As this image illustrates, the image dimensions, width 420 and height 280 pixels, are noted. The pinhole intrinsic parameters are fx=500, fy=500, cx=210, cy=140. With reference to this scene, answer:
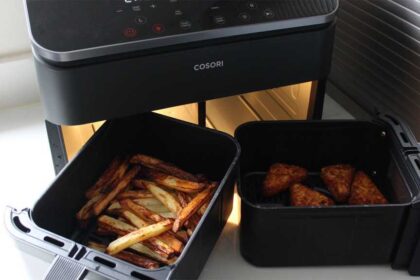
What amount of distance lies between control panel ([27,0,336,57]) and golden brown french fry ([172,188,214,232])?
0.82ft

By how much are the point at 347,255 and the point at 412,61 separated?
0.39m

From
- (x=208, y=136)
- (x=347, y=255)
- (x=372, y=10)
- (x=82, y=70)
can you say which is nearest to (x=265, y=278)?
(x=347, y=255)

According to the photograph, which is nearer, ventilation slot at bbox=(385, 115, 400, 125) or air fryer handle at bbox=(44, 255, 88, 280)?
air fryer handle at bbox=(44, 255, 88, 280)

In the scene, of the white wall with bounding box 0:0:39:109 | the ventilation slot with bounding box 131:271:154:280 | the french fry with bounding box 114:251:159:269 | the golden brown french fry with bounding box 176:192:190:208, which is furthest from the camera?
the white wall with bounding box 0:0:39:109

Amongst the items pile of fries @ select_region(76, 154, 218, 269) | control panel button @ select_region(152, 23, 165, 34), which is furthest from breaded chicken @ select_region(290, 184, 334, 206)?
control panel button @ select_region(152, 23, 165, 34)

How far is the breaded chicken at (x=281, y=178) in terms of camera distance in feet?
2.75

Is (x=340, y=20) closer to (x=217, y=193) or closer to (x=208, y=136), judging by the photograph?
(x=208, y=136)

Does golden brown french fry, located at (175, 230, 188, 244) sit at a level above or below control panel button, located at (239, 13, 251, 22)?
below

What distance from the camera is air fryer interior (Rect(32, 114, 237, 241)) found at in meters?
0.76

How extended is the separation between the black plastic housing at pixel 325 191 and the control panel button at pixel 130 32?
0.26 meters

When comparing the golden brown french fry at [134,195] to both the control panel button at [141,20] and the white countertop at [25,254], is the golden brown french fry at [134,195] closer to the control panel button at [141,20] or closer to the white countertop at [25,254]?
the white countertop at [25,254]

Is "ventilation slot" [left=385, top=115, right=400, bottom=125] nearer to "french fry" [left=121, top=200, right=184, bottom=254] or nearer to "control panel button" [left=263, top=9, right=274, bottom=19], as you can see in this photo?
"control panel button" [left=263, top=9, right=274, bottom=19]

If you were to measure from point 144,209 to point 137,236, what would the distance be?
0.08 metres

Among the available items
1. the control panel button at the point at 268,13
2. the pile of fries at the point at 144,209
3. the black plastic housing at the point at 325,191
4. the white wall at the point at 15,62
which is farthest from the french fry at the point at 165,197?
the white wall at the point at 15,62
